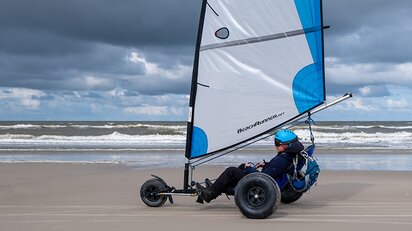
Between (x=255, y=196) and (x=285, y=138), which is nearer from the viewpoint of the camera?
(x=255, y=196)

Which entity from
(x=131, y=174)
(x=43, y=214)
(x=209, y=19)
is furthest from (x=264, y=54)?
(x=131, y=174)

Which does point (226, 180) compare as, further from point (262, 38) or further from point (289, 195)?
point (262, 38)

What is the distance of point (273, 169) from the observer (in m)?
6.77

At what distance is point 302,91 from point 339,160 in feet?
33.1

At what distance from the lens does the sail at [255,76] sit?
721cm

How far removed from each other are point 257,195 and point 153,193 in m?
1.81

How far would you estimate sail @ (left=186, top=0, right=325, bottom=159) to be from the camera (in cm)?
721

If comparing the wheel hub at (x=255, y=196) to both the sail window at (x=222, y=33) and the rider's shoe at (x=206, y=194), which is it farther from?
the sail window at (x=222, y=33)

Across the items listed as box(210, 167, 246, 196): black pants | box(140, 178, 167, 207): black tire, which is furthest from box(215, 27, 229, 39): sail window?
box(140, 178, 167, 207): black tire

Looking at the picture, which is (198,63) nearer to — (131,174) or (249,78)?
(249,78)

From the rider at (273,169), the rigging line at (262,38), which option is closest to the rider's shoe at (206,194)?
the rider at (273,169)

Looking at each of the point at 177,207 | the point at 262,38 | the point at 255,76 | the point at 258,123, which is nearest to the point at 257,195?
the point at 258,123

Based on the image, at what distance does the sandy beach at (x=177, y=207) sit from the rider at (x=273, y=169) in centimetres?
35

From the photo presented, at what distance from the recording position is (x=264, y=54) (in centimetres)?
728
